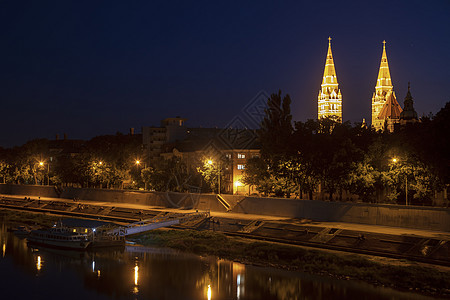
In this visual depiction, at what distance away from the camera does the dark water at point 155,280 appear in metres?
30.2

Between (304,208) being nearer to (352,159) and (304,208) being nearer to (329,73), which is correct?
(352,159)

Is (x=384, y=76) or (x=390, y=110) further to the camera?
(x=384, y=76)

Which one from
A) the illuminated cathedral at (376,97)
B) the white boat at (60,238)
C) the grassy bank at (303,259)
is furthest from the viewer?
the illuminated cathedral at (376,97)

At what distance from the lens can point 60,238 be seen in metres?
46.0

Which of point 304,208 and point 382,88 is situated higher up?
point 382,88

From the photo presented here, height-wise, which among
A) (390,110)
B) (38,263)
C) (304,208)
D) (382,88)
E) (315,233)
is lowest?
(38,263)

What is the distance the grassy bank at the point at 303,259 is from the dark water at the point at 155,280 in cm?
130

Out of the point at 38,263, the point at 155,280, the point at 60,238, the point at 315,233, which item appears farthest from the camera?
the point at 60,238

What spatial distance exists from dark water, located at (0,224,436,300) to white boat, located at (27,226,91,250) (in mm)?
2146

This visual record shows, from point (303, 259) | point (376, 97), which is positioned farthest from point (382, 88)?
point (303, 259)

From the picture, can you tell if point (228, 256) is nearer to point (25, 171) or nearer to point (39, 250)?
point (39, 250)

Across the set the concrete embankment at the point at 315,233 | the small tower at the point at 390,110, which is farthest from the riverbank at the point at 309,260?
the small tower at the point at 390,110

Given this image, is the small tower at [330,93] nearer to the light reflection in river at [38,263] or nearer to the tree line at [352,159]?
the tree line at [352,159]

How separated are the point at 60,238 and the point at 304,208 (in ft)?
78.4
